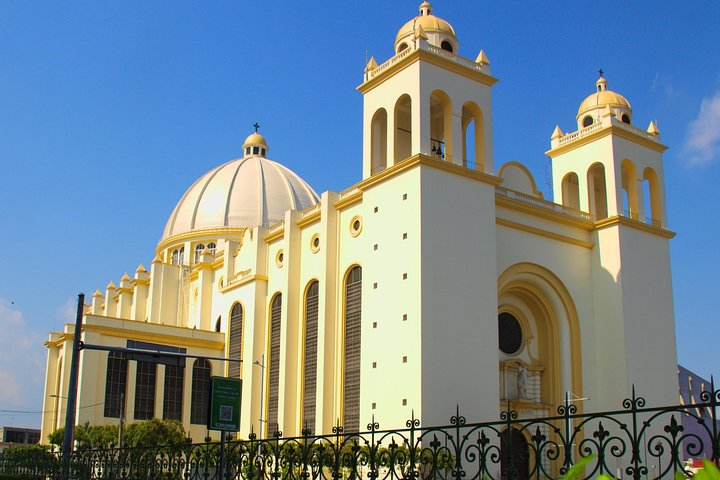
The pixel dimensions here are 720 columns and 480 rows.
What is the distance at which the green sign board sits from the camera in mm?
11844

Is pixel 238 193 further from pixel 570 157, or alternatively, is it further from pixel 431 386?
pixel 431 386

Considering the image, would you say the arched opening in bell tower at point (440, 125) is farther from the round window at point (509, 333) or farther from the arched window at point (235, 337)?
the arched window at point (235, 337)

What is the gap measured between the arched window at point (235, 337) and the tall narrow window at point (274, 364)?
2835mm

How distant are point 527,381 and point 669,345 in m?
6.75

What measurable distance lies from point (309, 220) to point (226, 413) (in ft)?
78.4

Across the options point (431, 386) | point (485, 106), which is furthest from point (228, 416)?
point (485, 106)

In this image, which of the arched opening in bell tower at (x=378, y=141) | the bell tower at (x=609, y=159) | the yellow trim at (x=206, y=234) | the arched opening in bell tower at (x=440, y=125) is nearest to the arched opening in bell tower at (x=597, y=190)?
the bell tower at (x=609, y=159)

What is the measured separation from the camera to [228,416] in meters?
12.0

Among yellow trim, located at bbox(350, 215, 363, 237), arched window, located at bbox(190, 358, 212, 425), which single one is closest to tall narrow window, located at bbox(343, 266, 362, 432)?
yellow trim, located at bbox(350, 215, 363, 237)

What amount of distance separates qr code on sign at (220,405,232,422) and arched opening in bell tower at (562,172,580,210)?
2922 cm

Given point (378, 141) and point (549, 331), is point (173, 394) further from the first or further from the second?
point (549, 331)

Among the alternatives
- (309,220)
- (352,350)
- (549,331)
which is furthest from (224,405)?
(549,331)

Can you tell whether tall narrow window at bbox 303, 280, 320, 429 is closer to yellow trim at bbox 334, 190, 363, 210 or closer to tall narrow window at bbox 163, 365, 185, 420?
yellow trim at bbox 334, 190, 363, 210

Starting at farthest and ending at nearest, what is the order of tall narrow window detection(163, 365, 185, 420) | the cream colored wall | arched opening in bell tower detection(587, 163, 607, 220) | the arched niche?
1. tall narrow window detection(163, 365, 185, 420)
2. arched opening in bell tower detection(587, 163, 607, 220)
3. the arched niche
4. the cream colored wall
